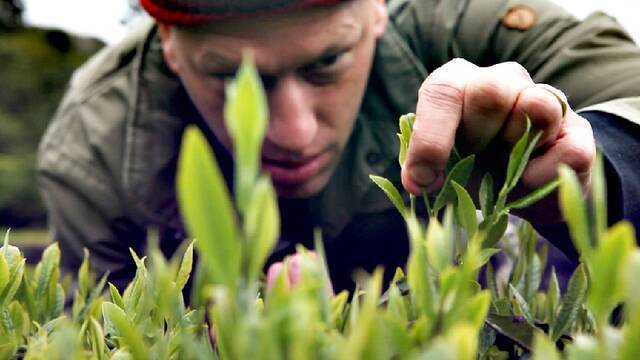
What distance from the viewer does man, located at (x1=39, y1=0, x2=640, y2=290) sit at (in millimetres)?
1587

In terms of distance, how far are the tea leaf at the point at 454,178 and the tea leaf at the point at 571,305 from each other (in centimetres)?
7

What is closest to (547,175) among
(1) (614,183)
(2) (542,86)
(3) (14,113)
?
(2) (542,86)

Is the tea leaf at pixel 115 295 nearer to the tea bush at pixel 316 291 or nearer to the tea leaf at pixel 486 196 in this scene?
the tea bush at pixel 316 291

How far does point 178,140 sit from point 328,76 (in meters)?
0.67

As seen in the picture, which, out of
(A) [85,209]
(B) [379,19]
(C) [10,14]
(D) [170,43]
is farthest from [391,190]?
(C) [10,14]

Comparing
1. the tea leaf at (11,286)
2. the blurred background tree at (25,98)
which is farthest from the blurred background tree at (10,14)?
the tea leaf at (11,286)

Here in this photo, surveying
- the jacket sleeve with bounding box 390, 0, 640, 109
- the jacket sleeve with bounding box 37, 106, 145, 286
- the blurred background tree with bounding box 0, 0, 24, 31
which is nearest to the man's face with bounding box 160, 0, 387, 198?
the jacket sleeve with bounding box 390, 0, 640, 109

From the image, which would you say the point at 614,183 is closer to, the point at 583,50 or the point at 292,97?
the point at 292,97

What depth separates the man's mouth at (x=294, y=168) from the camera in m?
1.71

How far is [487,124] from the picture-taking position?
42 centimetres

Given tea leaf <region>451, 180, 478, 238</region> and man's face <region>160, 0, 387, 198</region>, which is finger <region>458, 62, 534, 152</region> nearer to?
tea leaf <region>451, 180, 478, 238</region>

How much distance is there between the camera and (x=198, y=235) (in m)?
0.18

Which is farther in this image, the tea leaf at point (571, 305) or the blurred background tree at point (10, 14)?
the blurred background tree at point (10, 14)

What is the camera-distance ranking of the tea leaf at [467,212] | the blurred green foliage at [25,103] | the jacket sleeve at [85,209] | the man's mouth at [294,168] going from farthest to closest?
the blurred green foliage at [25,103] < the jacket sleeve at [85,209] < the man's mouth at [294,168] < the tea leaf at [467,212]
